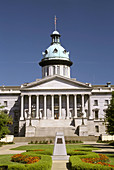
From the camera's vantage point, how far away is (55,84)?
3014 inches

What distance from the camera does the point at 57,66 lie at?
3447 inches

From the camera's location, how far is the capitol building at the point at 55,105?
69625mm

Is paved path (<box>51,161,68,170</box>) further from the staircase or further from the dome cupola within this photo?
the dome cupola

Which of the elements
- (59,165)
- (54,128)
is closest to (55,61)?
(54,128)

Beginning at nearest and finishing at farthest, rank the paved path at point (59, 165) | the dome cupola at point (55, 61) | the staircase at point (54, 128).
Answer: the paved path at point (59, 165) → the staircase at point (54, 128) → the dome cupola at point (55, 61)

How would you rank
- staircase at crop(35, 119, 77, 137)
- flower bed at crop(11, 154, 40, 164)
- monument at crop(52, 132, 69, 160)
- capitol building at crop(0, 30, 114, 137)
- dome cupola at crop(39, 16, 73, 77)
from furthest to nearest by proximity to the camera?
dome cupola at crop(39, 16, 73, 77) < capitol building at crop(0, 30, 114, 137) < staircase at crop(35, 119, 77, 137) < monument at crop(52, 132, 69, 160) < flower bed at crop(11, 154, 40, 164)

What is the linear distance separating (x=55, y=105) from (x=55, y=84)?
258 inches

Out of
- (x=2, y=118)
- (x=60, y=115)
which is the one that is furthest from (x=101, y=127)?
(x=2, y=118)

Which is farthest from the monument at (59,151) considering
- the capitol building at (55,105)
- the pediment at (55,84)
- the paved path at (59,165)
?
the pediment at (55,84)

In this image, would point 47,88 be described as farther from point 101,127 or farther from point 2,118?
point 2,118

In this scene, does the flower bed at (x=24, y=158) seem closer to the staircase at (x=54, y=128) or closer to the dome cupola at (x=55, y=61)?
the staircase at (x=54, y=128)

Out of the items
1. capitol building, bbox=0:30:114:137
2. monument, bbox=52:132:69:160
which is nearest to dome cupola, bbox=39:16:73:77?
capitol building, bbox=0:30:114:137

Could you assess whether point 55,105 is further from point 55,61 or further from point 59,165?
point 59,165

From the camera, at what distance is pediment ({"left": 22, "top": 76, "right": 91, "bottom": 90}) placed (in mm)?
75688
